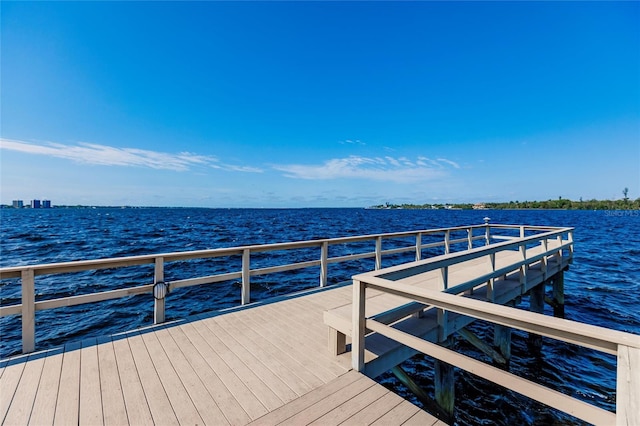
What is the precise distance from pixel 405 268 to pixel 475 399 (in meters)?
4.04

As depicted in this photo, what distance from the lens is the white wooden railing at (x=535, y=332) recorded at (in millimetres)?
1335

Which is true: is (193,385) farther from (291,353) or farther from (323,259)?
(323,259)

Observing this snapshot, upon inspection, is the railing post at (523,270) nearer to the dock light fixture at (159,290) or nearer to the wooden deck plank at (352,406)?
the wooden deck plank at (352,406)

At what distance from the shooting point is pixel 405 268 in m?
2.76

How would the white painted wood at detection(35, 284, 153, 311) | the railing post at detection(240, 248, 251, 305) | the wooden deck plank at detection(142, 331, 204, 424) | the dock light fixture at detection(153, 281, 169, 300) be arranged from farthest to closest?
the railing post at detection(240, 248, 251, 305) < the dock light fixture at detection(153, 281, 169, 300) < the white painted wood at detection(35, 284, 153, 311) < the wooden deck plank at detection(142, 331, 204, 424)

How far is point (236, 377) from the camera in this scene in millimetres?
2779

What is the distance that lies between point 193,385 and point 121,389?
2.03 feet

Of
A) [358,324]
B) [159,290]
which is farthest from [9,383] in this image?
[358,324]

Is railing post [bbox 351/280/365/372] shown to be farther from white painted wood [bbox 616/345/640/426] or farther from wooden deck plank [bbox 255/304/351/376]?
white painted wood [bbox 616/345/640/426]

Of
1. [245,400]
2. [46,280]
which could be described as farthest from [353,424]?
[46,280]

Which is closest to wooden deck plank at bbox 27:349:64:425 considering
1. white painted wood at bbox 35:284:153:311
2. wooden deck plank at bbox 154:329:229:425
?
white painted wood at bbox 35:284:153:311

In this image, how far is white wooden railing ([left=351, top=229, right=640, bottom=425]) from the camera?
1335 mm

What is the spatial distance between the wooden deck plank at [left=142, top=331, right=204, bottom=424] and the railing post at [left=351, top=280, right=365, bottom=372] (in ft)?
4.63

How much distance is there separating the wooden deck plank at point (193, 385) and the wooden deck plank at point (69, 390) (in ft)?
2.54
